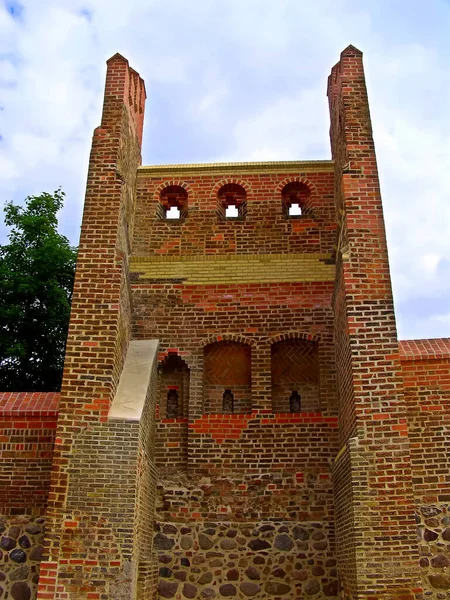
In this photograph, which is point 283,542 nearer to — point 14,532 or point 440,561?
point 440,561

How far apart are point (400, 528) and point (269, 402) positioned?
114 inches

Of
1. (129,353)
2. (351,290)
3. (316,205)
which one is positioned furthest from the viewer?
(316,205)

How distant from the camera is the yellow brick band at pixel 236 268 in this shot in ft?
33.0

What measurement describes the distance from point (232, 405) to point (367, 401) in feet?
8.75

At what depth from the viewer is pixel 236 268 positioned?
10.2 m

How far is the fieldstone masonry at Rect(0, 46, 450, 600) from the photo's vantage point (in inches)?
282

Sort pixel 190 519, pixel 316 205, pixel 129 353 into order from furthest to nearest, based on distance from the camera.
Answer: pixel 316 205
pixel 129 353
pixel 190 519

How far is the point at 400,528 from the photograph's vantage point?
684 cm

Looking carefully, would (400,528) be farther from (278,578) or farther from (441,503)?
(278,578)

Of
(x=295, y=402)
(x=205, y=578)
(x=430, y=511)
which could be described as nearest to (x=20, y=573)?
(x=205, y=578)

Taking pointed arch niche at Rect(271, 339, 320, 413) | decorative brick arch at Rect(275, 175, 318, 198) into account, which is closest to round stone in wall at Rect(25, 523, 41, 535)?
pointed arch niche at Rect(271, 339, 320, 413)

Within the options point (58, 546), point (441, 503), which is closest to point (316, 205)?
point (441, 503)

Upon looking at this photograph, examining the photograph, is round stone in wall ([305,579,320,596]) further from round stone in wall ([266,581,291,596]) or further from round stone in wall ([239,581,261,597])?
round stone in wall ([239,581,261,597])

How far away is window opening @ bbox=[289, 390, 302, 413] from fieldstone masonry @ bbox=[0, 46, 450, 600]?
0.02m
